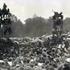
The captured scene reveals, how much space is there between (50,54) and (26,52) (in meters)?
3.14

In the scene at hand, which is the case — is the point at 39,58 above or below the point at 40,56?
below

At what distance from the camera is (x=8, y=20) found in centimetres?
3591

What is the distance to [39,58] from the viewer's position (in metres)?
28.7

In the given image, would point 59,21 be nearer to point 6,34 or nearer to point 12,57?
point 6,34

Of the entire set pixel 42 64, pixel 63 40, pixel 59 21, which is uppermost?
pixel 59 21

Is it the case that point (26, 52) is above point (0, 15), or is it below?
below

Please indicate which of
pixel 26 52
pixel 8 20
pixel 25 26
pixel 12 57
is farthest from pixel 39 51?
pixel 25 26

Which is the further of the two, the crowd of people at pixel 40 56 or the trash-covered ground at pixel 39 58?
the crowd of people at pixel 40 56

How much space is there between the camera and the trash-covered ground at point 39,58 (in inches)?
983

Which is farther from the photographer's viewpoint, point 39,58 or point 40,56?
point 40,56

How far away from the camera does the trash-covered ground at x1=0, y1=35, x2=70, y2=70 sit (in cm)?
2497

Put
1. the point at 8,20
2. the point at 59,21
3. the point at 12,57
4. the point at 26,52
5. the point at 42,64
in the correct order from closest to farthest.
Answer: the point at 42,64 → the point at 12,57 → the point at 26,52 → the point at 8,20 → the point at 59,21

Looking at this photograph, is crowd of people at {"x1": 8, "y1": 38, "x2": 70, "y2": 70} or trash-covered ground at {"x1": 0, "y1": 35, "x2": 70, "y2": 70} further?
→ crowd of people at {"x1": 8, "y1": 38, "x2": 70, "y2": 70}

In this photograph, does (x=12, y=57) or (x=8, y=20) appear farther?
(x=8, y=20)
